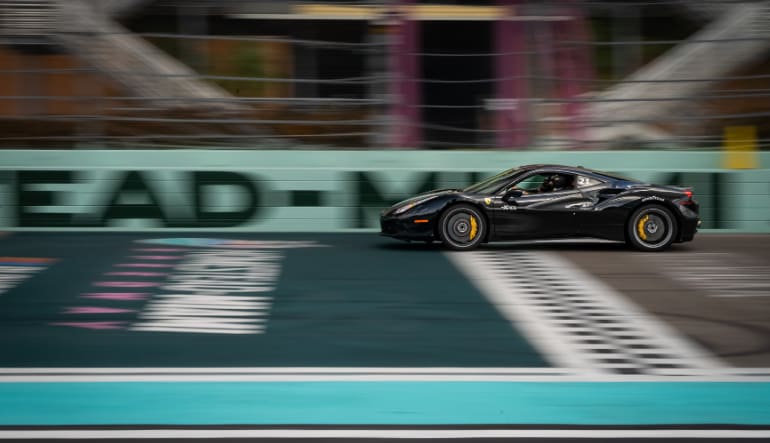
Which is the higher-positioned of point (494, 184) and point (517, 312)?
point (494, 184)

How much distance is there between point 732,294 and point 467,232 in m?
3.51

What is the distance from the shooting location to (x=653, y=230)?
12258mm

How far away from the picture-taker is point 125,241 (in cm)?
1330

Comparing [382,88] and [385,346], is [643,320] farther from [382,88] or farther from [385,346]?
[382,88]

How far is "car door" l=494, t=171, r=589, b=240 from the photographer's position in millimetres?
11992

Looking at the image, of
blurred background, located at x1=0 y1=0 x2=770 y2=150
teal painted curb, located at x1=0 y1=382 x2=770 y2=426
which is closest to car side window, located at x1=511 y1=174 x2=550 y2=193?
blurred background, located at x1=0 y1=0 x2=770 y2=150

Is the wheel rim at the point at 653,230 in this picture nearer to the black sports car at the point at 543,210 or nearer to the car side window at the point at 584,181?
the black sports car at the point at 543,210

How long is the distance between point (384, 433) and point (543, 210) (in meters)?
7.09

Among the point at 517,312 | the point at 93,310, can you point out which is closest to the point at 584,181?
the point at 517,312

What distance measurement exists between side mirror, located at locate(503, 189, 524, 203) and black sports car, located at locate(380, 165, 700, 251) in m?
0.01

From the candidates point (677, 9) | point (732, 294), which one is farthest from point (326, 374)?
point (677, 9)

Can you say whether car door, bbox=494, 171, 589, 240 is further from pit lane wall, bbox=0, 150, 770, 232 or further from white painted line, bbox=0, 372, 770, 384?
white painted line, bbox=0, 372, 770, 384

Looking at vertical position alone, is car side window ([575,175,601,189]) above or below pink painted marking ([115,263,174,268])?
above

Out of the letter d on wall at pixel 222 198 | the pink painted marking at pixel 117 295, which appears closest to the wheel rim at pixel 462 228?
the letter d on wall at pixel 222 198
